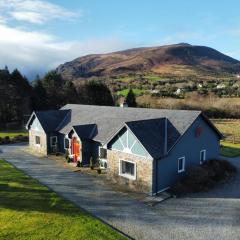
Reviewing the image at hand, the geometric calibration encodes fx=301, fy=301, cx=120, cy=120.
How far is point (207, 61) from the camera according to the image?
183 meters

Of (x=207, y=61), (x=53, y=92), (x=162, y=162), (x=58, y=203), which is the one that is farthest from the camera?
(x=207, y=61)

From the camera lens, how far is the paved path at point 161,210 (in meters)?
15.8

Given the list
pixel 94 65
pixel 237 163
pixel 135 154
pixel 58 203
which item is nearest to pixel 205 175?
pixel 135 154

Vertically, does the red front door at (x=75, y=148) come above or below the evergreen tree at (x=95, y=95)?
below

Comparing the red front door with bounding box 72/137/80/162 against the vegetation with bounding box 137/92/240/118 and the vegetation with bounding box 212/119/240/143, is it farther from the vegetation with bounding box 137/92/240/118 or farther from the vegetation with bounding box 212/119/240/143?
the vegetation with bounding box 137/92/240/118

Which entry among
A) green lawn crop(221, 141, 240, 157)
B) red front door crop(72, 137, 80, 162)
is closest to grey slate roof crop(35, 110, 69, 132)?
red front door crop(72, 137, 80, 162)

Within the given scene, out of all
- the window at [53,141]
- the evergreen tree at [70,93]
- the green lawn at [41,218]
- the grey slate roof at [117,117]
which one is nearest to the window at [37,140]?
the window at [53,141]

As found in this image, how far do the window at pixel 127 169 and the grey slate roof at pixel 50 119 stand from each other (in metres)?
13.4

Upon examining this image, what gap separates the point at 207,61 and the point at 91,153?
168m

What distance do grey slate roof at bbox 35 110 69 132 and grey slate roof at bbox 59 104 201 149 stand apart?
1200 mm

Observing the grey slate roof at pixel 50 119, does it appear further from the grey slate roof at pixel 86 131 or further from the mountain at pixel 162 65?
the mountain at pixel 162 65

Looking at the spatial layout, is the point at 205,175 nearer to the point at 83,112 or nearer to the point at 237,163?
the point at 237,163

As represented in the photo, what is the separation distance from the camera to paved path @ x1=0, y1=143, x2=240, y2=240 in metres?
15.8

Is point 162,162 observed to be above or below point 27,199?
above
